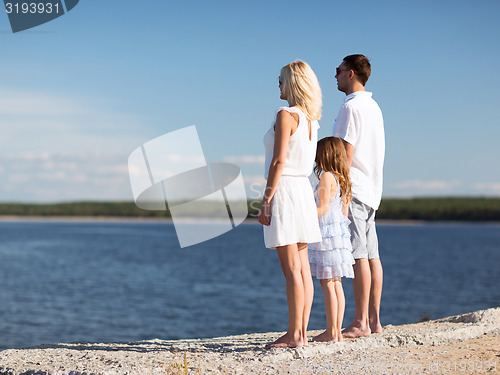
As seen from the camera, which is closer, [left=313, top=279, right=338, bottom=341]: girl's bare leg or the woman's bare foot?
[left=313, top=279, right=338, bottom=341]: girl's bare leg

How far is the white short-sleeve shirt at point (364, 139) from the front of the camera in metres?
4.63

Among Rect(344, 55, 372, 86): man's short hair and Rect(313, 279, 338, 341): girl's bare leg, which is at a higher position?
Rect(344, 55, 372, 86): man's short hair

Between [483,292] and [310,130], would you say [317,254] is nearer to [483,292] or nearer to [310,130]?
[310,130]

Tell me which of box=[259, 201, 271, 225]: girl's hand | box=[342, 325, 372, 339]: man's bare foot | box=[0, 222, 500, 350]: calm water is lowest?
box=[0, 222, 500, 350]: calm water

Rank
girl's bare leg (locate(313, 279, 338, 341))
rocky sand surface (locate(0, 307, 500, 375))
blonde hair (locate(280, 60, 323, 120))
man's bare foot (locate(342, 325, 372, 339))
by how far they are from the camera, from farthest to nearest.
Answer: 1. man's bare foot (locate(342, 325, 372, 339))
2. girl's bare leg (locate(313, 279, 338, 341))
3. blonde hair (locate(280, 60, 323, 120))
4. rocky sand surface (locate(0, 307, 500, 375))

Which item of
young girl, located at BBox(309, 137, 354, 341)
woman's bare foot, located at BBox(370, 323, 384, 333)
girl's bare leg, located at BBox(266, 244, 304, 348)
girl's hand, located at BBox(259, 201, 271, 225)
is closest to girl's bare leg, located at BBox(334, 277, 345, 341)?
young girl, located at BBox(309, 137, 354, 341)

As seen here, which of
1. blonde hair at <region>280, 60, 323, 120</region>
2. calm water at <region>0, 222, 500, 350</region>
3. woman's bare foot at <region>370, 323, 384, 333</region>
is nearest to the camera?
blonde hair at <region>280, 60, 323, 120</region>

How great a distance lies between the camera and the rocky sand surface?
3.77m

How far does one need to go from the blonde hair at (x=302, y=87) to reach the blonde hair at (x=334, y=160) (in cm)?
37

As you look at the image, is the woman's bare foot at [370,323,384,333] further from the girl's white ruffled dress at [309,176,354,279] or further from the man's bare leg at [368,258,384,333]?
the girl's white ruffled dress at [309,176,354,279]

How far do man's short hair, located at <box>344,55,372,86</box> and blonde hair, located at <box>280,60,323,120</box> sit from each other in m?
0.73

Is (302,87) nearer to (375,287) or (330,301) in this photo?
(330,301)

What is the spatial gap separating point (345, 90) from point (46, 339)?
13.3m

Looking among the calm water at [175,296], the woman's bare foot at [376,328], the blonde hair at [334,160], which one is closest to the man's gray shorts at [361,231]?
the blonde hair at [334,160]
